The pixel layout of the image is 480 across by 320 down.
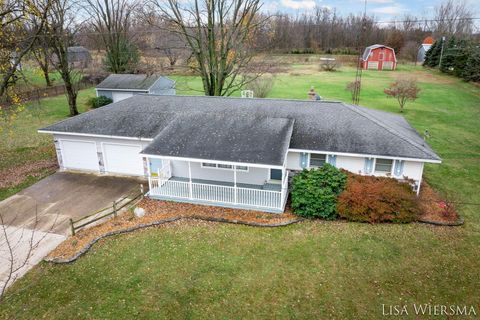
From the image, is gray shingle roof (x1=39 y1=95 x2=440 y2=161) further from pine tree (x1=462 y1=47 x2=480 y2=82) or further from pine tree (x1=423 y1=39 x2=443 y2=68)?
pine tree (x1=423 y1=39 x2=443 y2=68)

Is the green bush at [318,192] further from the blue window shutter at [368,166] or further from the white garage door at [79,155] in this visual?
the white garage door at [79,155]

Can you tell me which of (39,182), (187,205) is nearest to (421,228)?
(187,205)

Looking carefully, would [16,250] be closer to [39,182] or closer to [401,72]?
[39,182]

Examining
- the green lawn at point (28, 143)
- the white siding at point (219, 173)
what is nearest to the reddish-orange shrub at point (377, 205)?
the white siding at point (219, 173)

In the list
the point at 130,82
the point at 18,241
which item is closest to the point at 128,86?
the point at 130,82

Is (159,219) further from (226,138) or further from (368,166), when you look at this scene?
(368,166)
